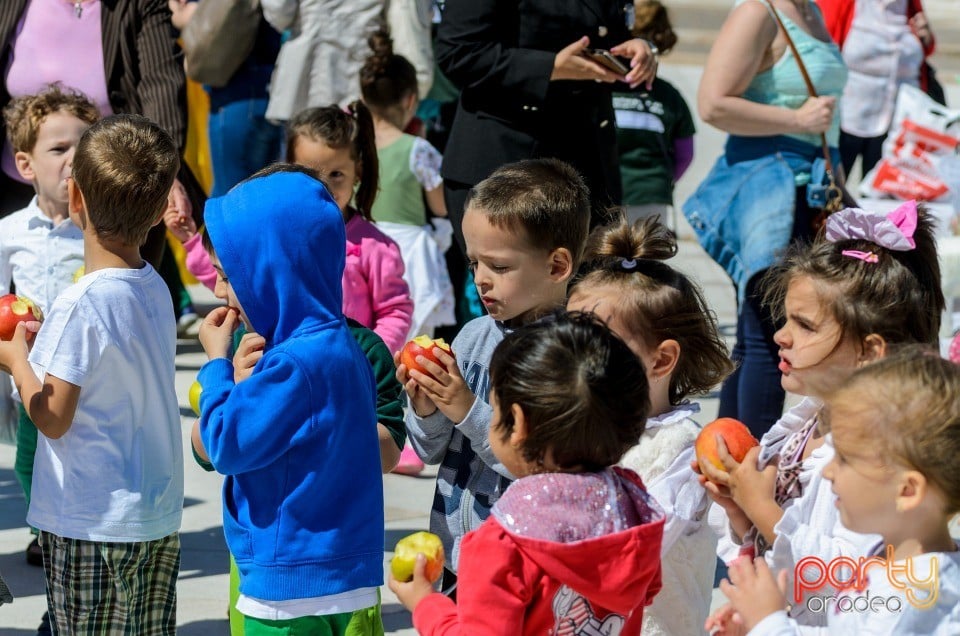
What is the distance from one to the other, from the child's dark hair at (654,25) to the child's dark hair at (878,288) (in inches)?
197

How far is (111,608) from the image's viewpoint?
3.38 meters

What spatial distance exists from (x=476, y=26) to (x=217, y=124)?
2933 mm

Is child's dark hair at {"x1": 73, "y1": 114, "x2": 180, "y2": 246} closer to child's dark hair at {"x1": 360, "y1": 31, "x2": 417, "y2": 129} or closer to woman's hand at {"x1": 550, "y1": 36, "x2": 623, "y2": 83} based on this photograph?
woman's hand at {"x1": 550, "y1": 36, "x2": 623, "y2": 83}

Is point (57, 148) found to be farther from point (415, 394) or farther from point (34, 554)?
point (415, 394)

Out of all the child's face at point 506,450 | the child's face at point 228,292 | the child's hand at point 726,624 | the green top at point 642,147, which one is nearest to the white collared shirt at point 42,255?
the child's face at point 228,292

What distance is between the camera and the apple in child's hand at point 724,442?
2.86m

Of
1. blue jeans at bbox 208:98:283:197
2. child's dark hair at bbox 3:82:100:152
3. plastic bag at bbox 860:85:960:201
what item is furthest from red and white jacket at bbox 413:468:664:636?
plastic bag at bbox 860:85:960:201

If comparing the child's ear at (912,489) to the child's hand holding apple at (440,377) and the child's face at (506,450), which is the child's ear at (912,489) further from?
the child's hand holding apple at (440,377)

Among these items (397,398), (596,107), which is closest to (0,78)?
(596,107)

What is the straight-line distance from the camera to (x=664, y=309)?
Result: 325cm

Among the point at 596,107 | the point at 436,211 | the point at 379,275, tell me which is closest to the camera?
the point at 379,275

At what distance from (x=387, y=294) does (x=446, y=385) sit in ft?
5.71

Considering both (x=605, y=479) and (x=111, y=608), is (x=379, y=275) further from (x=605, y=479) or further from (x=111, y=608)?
(x=605, y=479)

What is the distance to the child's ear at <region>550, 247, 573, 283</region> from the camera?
341cm
